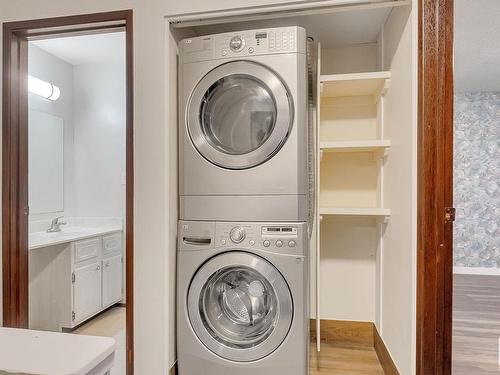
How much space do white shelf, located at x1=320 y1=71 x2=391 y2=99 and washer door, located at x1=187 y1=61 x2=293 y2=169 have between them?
0.50m

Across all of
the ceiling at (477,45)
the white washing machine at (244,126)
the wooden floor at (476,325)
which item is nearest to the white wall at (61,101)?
the white washing machine at (244,126)

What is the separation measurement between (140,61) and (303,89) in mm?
904

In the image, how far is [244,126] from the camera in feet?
5.99

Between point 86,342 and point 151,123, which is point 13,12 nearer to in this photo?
point 151,123

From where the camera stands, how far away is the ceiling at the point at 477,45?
2.26 meters

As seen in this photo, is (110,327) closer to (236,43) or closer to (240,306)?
(240,306)

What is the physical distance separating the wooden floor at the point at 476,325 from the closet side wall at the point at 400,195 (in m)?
0.55

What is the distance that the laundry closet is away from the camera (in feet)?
5.50

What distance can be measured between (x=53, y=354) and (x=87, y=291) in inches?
83.0

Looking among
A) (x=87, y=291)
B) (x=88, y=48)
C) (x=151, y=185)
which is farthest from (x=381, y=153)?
(x=88, y=48)

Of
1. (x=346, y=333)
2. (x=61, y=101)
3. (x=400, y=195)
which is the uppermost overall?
(x=61, y=101)

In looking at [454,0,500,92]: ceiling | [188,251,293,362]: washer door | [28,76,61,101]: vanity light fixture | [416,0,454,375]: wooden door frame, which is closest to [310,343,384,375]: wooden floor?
[188,251,293,362]: washer door

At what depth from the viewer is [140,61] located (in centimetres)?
179

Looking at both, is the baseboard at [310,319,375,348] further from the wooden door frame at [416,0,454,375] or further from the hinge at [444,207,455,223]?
the hinge at [444,207,455,223]
